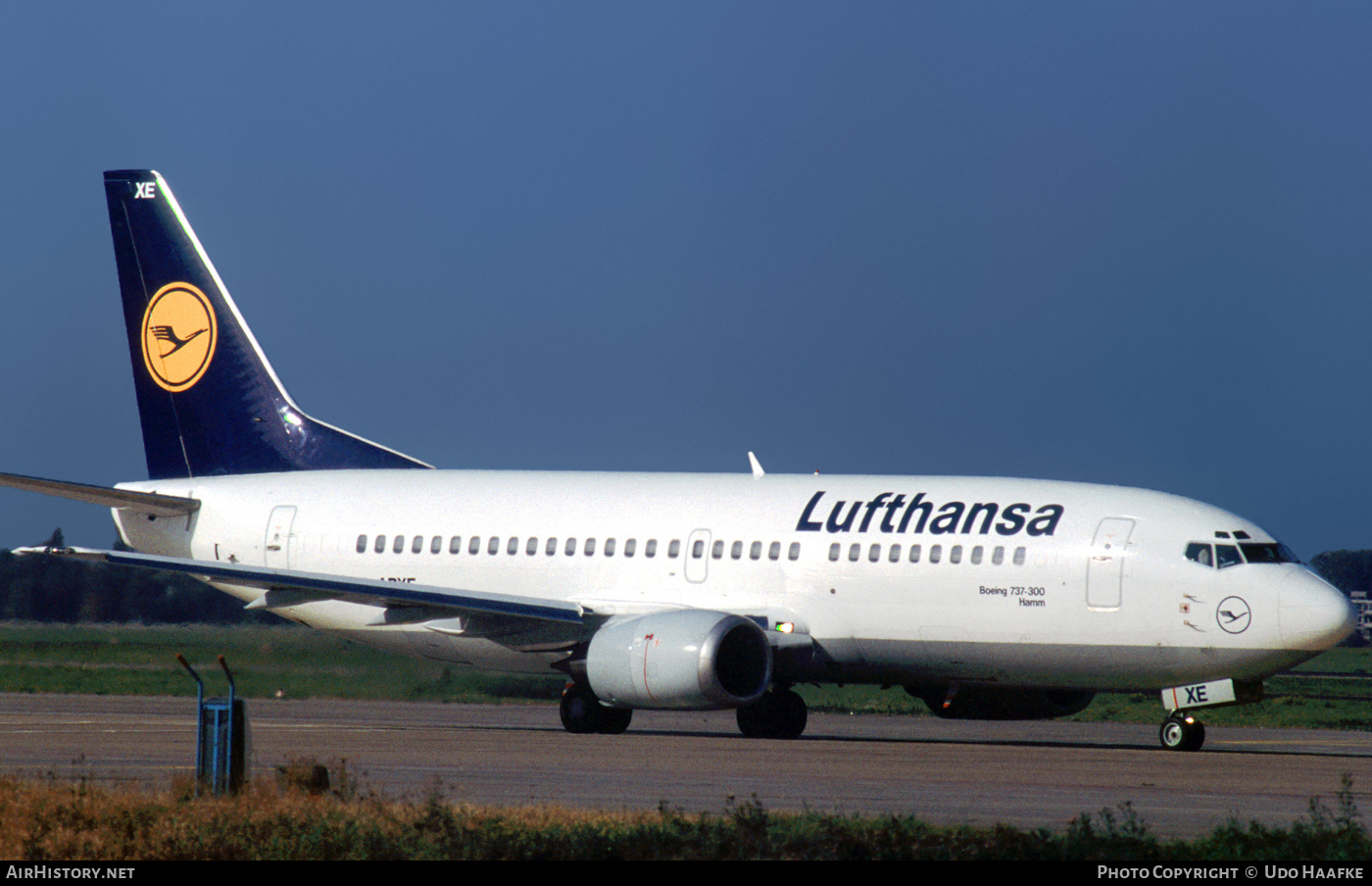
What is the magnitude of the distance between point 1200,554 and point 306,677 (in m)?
18.1

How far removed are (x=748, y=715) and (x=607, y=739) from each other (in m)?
2.53

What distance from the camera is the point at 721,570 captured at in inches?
1019

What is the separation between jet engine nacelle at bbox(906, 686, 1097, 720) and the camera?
25.4 meters

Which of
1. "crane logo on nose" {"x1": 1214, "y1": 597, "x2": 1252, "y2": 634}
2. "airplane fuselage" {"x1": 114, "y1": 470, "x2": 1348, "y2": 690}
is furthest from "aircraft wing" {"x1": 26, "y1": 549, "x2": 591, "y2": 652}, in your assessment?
"crane logo on nose" {"x1": 1214, "y1": 597, "x2": 1252, "y2": 634}

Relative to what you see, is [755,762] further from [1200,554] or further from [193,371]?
[193,371]

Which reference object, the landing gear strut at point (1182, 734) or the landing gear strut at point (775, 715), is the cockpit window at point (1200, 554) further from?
the landing gear strut at point (775, 715)

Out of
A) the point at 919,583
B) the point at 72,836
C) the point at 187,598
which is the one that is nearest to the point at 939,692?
the point at 919,583

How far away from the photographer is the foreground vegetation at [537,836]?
1118cm

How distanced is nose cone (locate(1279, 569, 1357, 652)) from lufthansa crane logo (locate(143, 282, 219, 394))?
61.8 ft

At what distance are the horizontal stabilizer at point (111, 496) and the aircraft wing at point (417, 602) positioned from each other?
2.29 metres

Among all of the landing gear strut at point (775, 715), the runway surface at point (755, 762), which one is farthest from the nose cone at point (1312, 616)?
the landing gear strut at point (775, 715)

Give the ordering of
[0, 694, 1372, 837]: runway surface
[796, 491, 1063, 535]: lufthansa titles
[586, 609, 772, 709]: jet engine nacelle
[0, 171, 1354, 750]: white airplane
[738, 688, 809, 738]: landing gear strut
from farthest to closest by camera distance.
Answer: [738, 688, 809, 738]: landing gear strut, [796, 491, 1063, 535]: lufthansa titles, [586, 609, 772, 709]: jet engine nacelle, [0, 171, 1354, 750]: white airplane, [0, 694, 1372, 837]: runway surface

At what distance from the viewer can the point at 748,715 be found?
2591 cm

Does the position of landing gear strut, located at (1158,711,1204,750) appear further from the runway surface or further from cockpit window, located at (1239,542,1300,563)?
cockpit window, located at (1239,542,1300,563)
